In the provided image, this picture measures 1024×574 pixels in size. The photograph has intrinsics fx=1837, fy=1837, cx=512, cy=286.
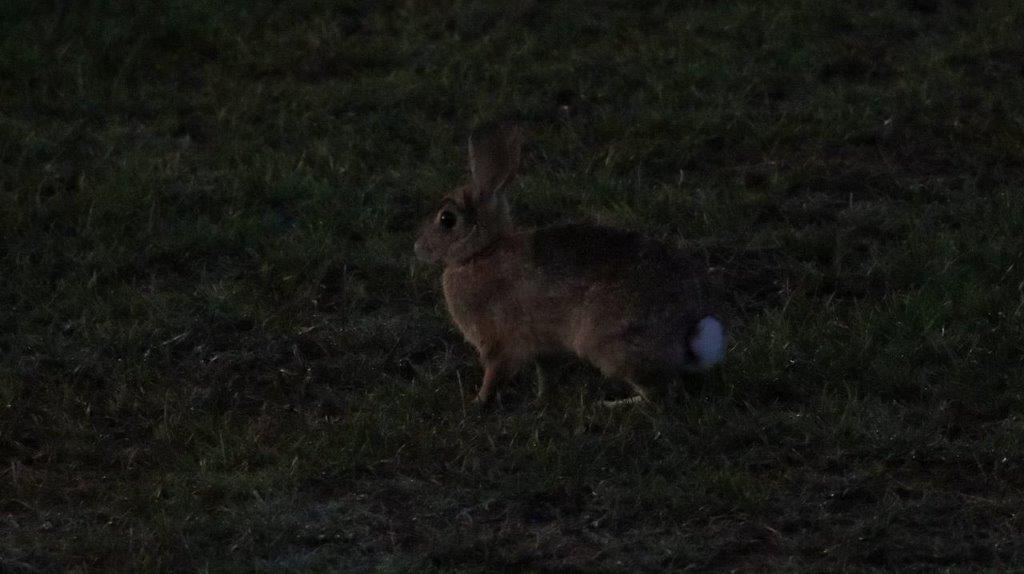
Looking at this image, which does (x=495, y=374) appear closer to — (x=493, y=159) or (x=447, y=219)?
(x=447, y=219)

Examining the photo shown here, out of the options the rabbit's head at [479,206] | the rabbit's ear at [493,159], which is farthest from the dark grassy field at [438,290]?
the rabbit's ear at [493,159]

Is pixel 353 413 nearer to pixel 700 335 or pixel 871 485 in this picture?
pixel 700 335

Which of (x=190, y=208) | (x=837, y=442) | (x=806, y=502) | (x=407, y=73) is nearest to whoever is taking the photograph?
(x=806, y=502)

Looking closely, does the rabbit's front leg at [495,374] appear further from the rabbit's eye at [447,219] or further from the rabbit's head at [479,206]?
the rabbit's eye at [447,219]

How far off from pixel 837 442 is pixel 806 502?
357mm

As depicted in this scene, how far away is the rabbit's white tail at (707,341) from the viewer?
512 centimetres

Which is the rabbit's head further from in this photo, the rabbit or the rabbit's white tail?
the rabbit's white tail

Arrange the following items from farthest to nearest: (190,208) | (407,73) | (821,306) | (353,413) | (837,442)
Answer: (407,73), (190,208), (821,306), (353,413), (837,442)

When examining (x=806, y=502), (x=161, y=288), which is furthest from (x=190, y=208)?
(x=806, y=502)

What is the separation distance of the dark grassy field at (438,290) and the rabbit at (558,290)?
0.17m

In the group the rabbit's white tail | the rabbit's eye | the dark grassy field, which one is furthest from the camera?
the rabbit's eye

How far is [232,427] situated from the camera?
533 centimetres

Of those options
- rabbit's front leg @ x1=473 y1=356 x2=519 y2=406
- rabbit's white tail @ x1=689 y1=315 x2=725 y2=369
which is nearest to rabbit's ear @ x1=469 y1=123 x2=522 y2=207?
rabbit's front leg @ x1=473 y1=356 x2=519 y2=406

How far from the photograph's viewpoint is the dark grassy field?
15.3ft
